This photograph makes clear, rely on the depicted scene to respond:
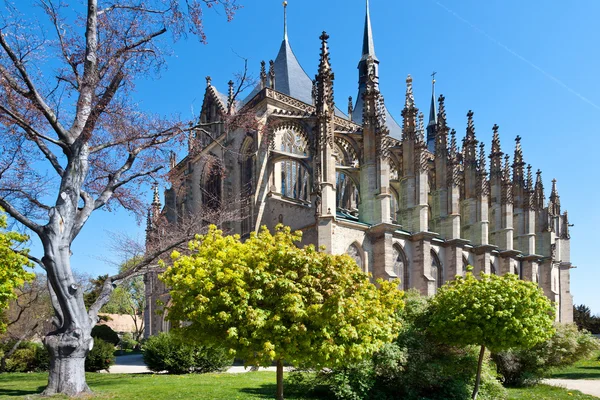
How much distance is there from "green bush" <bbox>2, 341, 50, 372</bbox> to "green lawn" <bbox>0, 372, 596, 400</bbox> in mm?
3296

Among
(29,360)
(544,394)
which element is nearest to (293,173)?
(29,360)

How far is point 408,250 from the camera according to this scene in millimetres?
29844

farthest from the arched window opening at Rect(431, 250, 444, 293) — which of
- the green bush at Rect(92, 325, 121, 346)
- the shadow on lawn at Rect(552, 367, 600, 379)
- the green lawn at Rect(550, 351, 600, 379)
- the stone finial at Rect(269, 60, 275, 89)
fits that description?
the green bush at Rect(92, 325, 121, 346)

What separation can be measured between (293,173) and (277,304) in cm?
2254

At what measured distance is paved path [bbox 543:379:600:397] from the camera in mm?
18516

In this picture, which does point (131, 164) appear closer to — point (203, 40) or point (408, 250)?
point (203, 40)

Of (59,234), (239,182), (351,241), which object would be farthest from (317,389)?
(239,182)

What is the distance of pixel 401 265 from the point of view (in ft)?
96.9

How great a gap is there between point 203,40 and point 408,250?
64.1ft

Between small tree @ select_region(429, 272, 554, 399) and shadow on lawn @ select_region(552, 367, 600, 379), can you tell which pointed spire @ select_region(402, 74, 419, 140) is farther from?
small tree @ select_region(429, 272, 554, 399)

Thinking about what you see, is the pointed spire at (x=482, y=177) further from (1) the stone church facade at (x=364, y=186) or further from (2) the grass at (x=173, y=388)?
(2) the grass at (x=173, y=388)

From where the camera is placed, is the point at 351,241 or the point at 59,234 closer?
the point at 59,234

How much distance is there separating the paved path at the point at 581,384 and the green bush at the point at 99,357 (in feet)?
57.2

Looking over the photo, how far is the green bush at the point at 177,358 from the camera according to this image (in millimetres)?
19594
